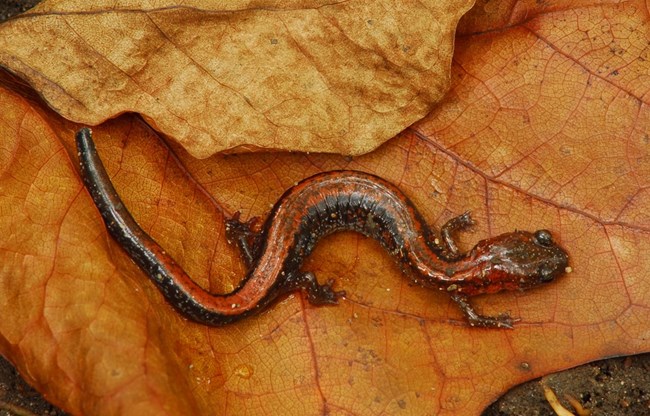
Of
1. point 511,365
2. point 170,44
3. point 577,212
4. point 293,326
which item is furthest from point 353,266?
point 170,44

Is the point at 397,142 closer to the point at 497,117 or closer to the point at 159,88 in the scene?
the point at 497,117

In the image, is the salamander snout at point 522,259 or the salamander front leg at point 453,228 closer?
the salamander snout at point 522,259

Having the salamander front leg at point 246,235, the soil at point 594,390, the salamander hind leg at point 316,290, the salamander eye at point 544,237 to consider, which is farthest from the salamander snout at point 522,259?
the salamander front leg at point 246,235

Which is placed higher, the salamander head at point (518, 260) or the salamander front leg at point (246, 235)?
the salamander front leg at point (246, 235)

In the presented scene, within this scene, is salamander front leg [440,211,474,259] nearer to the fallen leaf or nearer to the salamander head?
the salamander head

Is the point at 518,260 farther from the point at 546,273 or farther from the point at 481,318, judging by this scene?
the point at 481,318

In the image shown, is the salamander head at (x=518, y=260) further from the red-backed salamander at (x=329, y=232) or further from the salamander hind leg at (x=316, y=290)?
the salamander hind leg at (x=316, y=290)

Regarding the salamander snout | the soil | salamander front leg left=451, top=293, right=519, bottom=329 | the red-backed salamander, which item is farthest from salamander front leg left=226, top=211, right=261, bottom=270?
the soil
